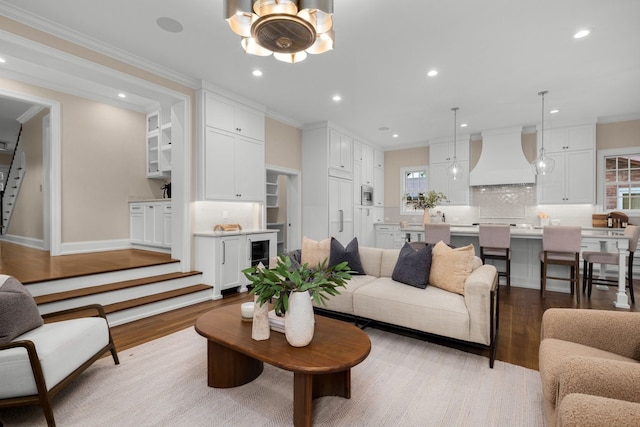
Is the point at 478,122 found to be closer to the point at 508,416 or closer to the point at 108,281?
the point at 508,416

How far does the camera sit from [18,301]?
1.88 meters

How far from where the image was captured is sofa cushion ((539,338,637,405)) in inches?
53.3

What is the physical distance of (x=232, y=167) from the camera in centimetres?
477

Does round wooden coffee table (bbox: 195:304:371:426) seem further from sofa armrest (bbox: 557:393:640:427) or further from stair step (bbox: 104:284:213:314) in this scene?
stair step (bbox: 104:284:213:314)

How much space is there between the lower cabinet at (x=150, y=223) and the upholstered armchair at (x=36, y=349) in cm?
322

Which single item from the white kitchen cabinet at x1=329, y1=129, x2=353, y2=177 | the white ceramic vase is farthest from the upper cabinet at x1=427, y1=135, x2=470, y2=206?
the white ceramic vase

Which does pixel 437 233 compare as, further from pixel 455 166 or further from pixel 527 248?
pixel 455 166

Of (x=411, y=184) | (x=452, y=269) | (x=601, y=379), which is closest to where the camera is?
(x=601, y=379)

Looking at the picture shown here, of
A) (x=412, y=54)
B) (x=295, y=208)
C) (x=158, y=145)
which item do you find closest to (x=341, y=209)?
(x=295, y=208)

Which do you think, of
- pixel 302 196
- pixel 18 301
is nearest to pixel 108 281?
pixel 18 301

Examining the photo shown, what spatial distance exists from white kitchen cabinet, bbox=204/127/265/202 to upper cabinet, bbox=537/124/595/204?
5.75 meters

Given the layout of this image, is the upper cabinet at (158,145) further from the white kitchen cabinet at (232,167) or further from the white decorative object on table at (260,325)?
the white decorative object on table at (260,325)

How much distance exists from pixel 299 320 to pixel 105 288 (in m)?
2.84

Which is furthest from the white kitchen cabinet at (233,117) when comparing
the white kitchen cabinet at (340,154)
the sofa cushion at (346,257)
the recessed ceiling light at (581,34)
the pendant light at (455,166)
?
the recessed ceiling light at (581,34)
